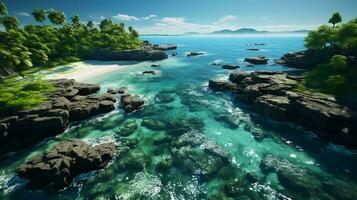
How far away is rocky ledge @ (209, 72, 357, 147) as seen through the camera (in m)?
29.6

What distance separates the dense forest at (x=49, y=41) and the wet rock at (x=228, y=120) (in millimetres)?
49323

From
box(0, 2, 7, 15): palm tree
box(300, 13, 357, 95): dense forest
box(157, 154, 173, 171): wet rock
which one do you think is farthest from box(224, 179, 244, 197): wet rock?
box(0, 2, 7, 15): palm tree

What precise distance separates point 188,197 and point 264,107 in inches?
969

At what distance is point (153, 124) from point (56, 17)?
8424 cm

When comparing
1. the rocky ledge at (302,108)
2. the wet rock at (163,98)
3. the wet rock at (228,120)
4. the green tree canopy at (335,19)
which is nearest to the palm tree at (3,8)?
the wet rock at (163,98)

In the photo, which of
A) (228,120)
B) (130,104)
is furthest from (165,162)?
(130,104)

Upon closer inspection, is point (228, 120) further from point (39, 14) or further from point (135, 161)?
point (39, 14)

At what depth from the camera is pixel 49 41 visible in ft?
277

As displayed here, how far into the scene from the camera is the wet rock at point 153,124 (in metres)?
35.0

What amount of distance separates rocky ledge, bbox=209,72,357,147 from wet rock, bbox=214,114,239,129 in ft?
19.5

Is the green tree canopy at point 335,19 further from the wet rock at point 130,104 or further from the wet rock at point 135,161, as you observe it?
the wet rock at point 135,161

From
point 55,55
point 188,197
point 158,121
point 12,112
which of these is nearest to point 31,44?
point 55,55

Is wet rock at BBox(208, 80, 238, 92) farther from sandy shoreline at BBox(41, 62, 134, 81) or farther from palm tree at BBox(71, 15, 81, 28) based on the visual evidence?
palm tree at BBox(71, 15, 81, 28)

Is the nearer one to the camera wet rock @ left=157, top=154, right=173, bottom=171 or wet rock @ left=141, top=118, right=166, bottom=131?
wet rock @ left=157, top=154, right=173, bottom=171
